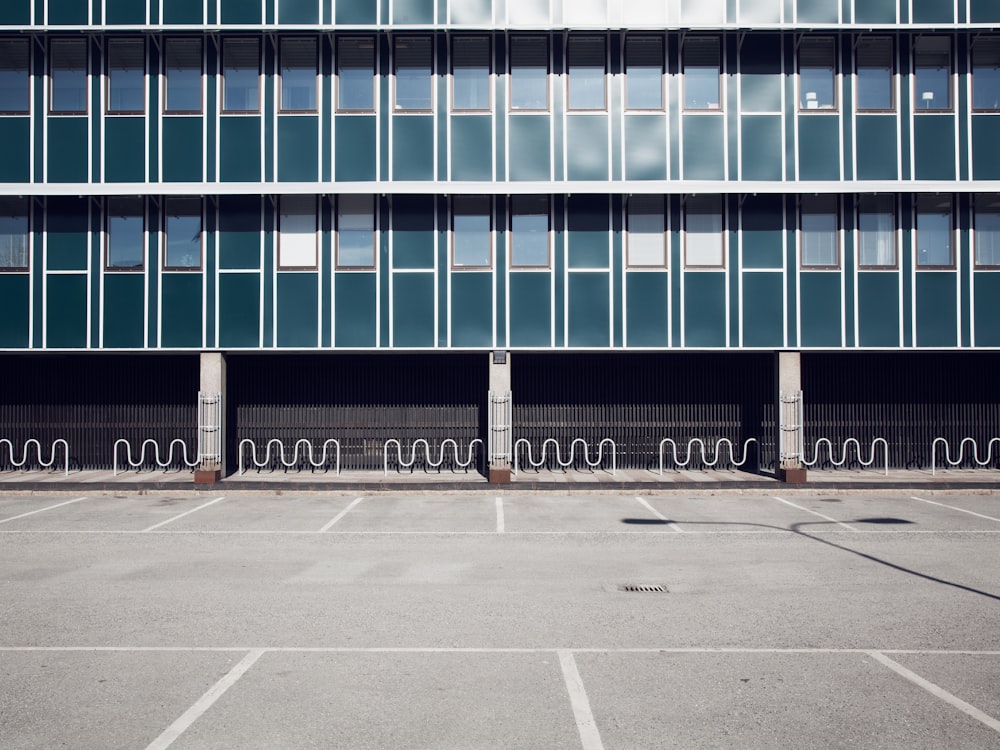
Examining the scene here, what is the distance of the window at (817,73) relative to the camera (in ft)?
62.2

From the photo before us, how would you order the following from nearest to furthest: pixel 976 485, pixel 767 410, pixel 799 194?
pixel 976 485, pixel 799 194, pixel 767 410

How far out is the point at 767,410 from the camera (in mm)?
20484

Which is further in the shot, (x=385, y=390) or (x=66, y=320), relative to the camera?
(x=385, y=390)

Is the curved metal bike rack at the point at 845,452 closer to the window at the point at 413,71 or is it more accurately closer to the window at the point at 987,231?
the window at the point at 987,231

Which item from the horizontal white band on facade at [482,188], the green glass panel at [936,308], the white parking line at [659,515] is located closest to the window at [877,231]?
the horizontal white band on facade at [482,188]

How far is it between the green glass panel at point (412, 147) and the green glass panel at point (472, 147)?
0.56m

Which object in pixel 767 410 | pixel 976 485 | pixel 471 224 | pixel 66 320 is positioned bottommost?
pixel 976 485

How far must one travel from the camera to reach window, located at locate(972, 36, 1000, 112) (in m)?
19.0

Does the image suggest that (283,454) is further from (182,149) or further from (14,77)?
(14,77)

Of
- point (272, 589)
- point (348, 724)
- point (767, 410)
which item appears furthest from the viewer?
point (767, 410)

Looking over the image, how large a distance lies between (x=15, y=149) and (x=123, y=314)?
4573mm

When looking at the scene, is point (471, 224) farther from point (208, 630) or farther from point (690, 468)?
point (208, 630)

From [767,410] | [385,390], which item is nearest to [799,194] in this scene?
[767,410]

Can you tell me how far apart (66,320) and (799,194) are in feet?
57.4
